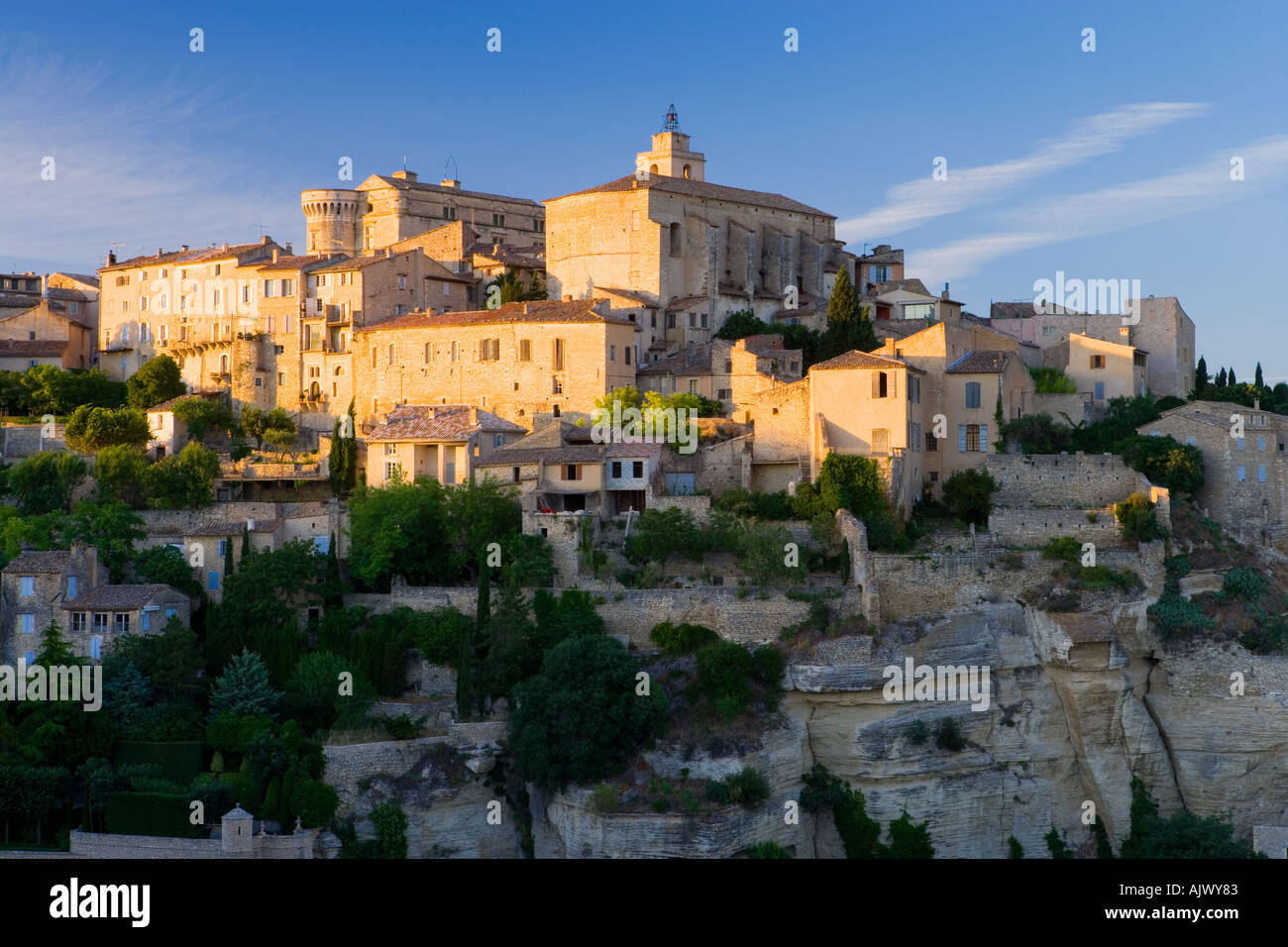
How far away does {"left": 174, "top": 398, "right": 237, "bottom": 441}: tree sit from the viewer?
194 feet

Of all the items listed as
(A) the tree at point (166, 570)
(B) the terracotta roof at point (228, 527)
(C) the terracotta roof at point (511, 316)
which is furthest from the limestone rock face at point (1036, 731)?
(C) the terracotta roof at point (511, 316)

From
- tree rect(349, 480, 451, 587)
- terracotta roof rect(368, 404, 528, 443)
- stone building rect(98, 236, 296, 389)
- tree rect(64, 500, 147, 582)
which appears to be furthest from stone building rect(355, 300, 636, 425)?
tree rect(64, 500, 147, 582)

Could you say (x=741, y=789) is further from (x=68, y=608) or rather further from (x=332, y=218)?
(x=332, y=218)

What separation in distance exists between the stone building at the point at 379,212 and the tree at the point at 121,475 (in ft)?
67.9

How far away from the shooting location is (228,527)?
1934 inches

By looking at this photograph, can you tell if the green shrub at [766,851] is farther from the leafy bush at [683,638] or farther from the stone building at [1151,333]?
the stone building at [1151,333]

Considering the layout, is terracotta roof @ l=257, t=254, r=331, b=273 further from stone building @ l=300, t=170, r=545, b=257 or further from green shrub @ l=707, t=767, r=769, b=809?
green shrub @ l=707, t=767, r=769, b=809

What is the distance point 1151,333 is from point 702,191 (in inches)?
678

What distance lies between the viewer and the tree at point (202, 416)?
5919cm

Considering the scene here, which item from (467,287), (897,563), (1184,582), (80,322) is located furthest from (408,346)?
(1184,582)

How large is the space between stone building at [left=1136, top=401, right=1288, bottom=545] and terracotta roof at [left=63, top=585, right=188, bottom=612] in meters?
27.6

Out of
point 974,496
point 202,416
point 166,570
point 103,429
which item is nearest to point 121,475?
point 103,429

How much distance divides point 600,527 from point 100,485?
49.8 ft
